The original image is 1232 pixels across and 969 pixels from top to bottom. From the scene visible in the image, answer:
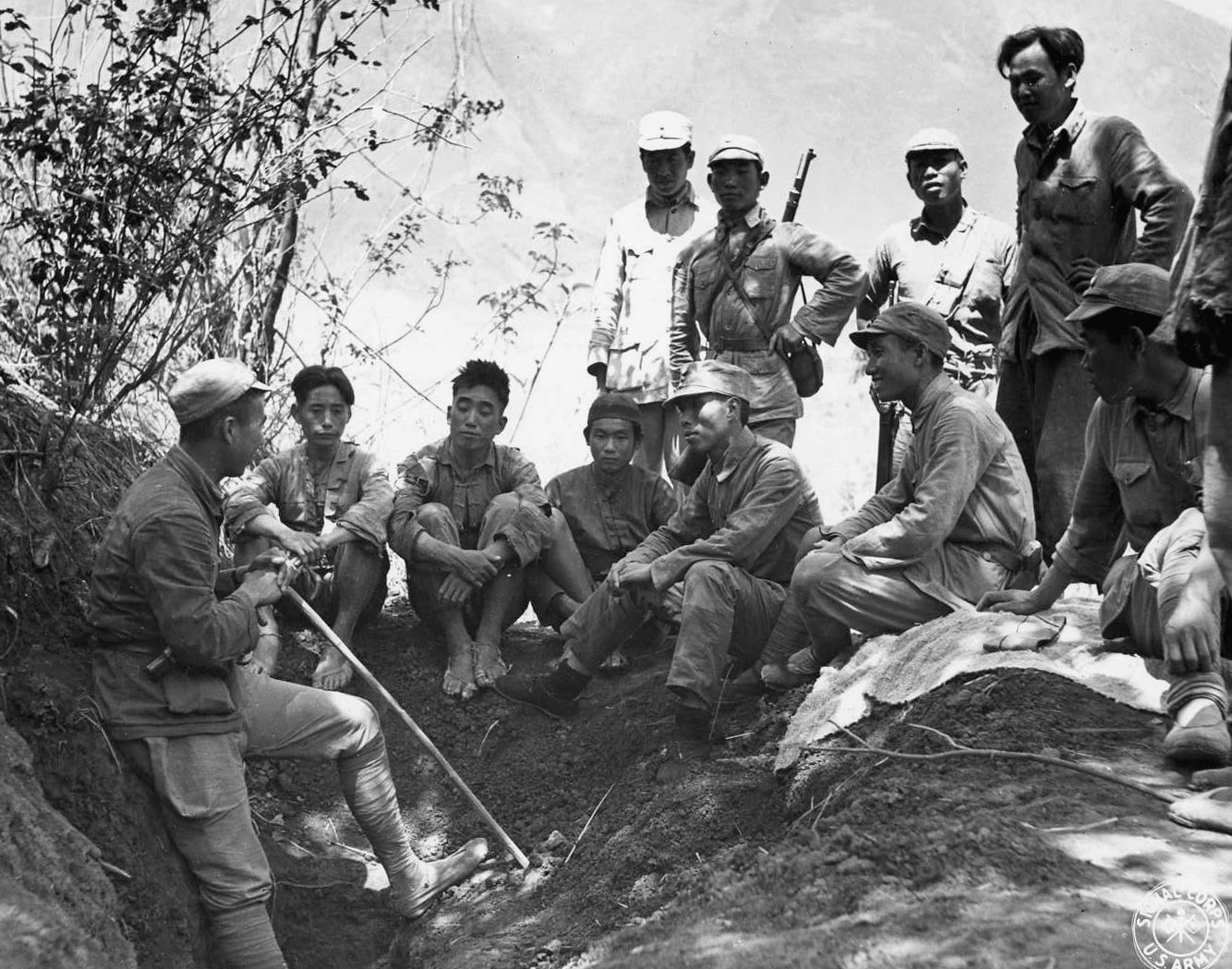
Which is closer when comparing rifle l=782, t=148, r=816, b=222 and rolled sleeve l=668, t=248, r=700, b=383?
rolled sleeve l=668, t=248, r=700, b=383

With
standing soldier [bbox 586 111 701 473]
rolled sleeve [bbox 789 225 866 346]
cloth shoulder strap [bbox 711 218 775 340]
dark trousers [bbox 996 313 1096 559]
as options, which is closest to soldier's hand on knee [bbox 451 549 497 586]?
standing soldier [bbox 586 111 701 473]

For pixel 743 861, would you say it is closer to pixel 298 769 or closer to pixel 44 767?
pixel 44 767

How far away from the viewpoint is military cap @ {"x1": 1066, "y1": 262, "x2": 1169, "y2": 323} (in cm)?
452

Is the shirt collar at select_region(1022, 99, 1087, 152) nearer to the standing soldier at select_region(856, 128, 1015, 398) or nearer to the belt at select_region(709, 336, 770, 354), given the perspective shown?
the standing soldier at select_region(856, 128, 1015, 398)

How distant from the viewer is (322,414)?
7418mm

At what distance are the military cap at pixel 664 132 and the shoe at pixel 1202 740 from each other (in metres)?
4.54

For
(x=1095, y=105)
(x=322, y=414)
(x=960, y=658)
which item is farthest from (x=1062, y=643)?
(x=1095, y=105)

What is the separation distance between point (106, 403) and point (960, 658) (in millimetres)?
4293

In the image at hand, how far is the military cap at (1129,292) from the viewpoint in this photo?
14.8 feet

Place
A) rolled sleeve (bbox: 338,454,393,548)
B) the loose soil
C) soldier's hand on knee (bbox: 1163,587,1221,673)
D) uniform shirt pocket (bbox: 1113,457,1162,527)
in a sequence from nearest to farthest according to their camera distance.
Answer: the loose soil
soldier's hand on knee (bbox: 1163,587,1221,673)
uniform shirt pocket (bbox: 1113,457,1162,527)
rolled sleeve (bbox: 338,454,393,548)

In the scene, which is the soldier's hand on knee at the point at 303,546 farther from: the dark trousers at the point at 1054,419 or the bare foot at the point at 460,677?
the dark trousers at the point at 1054,419

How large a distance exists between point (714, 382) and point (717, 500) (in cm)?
54

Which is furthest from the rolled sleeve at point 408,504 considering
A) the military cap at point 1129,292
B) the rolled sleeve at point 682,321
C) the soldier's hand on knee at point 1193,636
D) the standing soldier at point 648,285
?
the soldier's hand on knee at point 1193,636

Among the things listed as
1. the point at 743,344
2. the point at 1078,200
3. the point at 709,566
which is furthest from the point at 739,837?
the point at 1078,200
